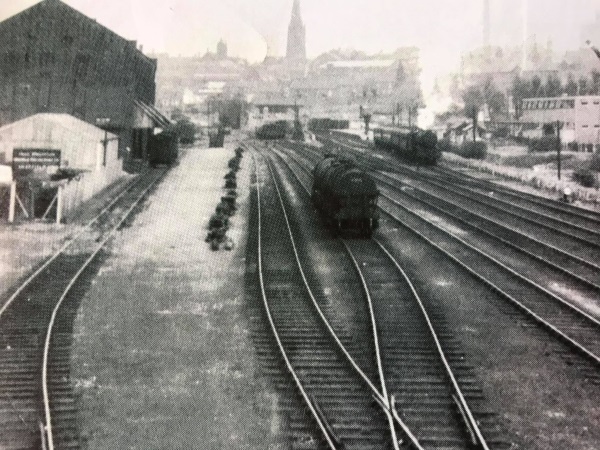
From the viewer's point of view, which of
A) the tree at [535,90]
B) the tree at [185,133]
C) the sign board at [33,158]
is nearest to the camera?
the sign board at [33,158]

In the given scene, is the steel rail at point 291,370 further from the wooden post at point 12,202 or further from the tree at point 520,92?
the tree at point 520,92

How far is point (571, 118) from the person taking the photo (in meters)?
89.9

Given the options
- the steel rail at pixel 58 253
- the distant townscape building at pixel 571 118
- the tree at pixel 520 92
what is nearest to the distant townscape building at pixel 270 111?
the tree at pixel 520 92

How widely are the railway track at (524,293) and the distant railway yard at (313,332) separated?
66 millimetres

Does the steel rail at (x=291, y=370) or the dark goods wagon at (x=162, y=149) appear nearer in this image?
the steel rail at (x=291, y=370)

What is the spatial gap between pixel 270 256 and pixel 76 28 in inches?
1017

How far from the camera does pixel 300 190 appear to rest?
3697 cm

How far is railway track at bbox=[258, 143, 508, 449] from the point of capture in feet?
31.1

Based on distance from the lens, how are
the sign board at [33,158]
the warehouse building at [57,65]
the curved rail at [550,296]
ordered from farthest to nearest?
the warehouse building at [57,65], the sign board at [33,158], the curved rail at [550,296]

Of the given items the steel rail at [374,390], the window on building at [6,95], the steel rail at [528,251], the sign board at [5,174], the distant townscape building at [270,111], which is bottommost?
the steel rail at [374,390]

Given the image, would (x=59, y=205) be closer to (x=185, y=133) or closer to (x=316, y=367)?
(x=316, y=367)

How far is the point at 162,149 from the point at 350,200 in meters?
26.5

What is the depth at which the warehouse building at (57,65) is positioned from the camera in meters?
39.2

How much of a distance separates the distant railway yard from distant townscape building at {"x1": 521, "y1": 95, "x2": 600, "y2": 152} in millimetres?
39243
